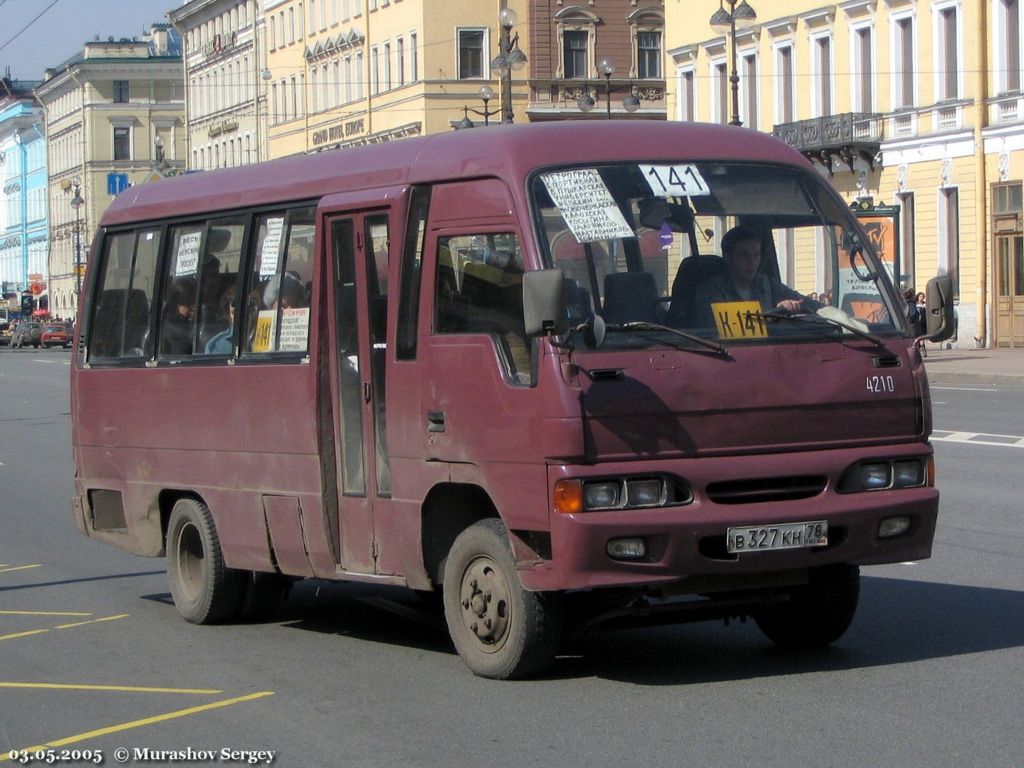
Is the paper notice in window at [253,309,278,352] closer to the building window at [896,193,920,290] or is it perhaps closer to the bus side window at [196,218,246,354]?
the bus side window at [196,218,246,354]

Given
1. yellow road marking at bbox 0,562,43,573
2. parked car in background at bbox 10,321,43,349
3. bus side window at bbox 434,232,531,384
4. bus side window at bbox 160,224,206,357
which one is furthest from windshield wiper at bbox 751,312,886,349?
parked car in background at bbox 10,321,43,349

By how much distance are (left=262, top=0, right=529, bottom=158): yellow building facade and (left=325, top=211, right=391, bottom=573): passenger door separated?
63081 mm

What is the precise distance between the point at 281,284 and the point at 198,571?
1.94 m

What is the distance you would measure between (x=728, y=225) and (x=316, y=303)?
7.21ft

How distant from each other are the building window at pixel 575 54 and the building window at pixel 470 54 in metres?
3.81

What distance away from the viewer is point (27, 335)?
318ft

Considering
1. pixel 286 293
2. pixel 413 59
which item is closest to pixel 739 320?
pixel 286 293

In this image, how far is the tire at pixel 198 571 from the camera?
34.4 ft

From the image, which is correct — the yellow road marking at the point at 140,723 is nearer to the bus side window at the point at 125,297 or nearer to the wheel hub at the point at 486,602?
the wheel hub at the point at 486,602

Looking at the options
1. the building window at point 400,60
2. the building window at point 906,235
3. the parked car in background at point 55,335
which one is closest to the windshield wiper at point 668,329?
the building window at point 906,235

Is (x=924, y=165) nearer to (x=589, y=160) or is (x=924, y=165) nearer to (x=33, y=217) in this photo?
(x=589, y=160)

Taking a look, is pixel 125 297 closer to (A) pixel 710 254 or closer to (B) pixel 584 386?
(A) pixel 710 254

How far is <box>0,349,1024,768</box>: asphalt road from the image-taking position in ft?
22.7

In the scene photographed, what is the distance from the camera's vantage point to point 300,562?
31.8 feet
